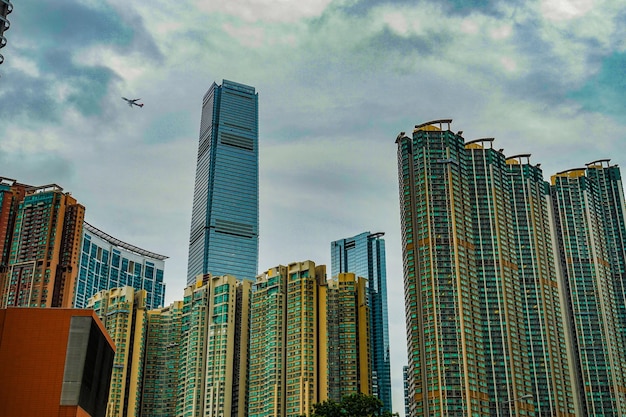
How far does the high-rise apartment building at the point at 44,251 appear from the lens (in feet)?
595

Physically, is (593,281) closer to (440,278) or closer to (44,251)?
(440,278)

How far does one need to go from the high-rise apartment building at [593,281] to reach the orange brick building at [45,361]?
13716cm

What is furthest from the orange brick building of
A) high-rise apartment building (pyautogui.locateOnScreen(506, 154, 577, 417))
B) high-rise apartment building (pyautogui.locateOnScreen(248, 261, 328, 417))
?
high-rise apartment building (pyautogui.locateOnScreen(506, 154, 577, 417))

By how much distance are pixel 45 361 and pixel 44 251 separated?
129 meters

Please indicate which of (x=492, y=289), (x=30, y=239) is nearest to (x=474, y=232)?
(x=492, y=289)

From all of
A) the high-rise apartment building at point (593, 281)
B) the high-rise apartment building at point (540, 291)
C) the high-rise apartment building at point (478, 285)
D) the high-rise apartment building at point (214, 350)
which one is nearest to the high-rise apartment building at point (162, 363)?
the high-rise apartment building at point (214, 350)

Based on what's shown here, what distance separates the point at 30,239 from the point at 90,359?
131240 millimetres

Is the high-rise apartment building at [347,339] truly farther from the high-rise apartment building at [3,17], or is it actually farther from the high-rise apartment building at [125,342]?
the high-rise apartment building at [3,17]

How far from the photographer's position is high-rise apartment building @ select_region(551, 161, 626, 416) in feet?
559

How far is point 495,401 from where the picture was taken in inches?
5896

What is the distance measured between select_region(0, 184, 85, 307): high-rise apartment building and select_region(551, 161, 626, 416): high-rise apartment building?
425 ft

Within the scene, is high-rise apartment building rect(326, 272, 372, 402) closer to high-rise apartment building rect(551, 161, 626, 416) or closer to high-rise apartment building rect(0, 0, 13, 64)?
high-rise apartment building rect(551, 161, 626, 416)

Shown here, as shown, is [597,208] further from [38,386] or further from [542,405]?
[38,386]

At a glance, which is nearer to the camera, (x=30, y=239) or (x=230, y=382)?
(x=230, y=382)
